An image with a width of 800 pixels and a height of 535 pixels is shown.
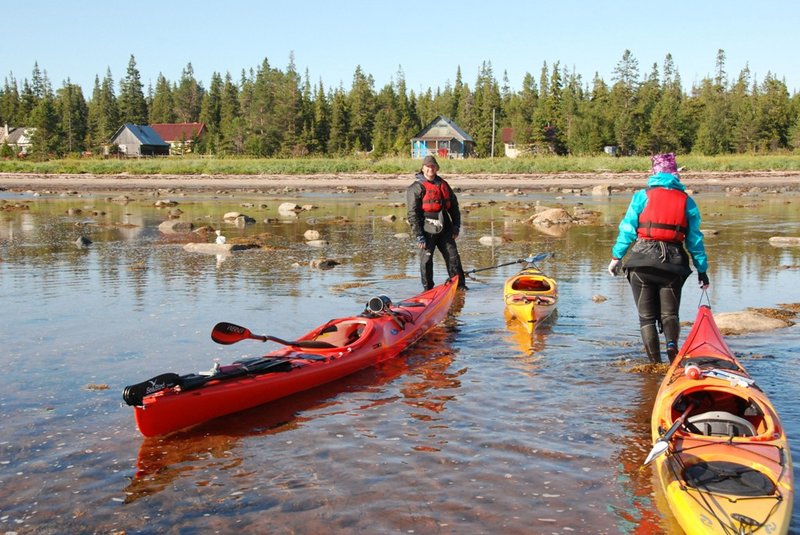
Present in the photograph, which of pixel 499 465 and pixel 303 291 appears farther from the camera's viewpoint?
pixel 303 291

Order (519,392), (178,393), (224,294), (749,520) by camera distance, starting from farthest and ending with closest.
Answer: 1. (224,294)
2. (519,392)
3. (178,393)
4. (749,520)

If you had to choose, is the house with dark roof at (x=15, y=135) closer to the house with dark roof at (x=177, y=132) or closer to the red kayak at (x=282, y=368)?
the house with dark roof at (x=177, y=132)

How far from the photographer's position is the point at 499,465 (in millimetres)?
5703

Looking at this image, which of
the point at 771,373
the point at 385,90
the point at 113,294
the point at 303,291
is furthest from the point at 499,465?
the point at 385,90

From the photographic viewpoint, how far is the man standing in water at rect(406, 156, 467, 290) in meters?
12.0

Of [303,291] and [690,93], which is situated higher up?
[690,93]

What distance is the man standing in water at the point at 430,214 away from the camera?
11992 millimetres

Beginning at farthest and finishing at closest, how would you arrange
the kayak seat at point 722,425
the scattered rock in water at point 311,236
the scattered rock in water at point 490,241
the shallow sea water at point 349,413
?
the scattered rock in water at point 311,236 → the scattered rock in water at point 490,241 → the kayak seat at point 722,425 → the shallow sea water at point 349,413

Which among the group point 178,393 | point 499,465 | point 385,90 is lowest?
point 499,465

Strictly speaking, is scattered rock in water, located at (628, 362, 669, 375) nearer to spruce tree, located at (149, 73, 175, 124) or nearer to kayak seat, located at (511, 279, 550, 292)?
kayak seat, located at (511, 279, 550, 292)

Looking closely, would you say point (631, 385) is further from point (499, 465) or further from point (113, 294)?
point (113, 294)

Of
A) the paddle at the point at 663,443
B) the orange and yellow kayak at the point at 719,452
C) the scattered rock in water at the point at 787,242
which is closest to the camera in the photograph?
the orange and yellow kayak at the point at 719,452

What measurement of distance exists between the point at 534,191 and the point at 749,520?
4395cm

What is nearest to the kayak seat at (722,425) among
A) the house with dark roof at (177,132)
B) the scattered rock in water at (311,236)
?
the scattered rock in water at (311,236)
